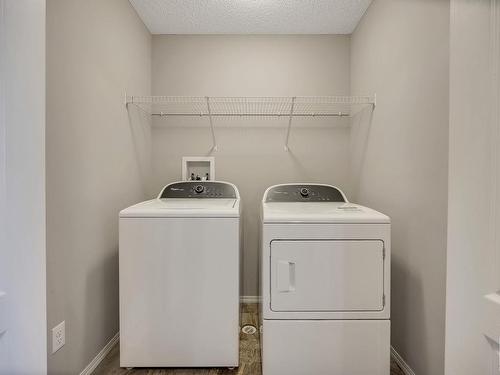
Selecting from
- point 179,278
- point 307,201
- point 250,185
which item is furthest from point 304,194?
point 179,278

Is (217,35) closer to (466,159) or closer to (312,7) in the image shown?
(312,7)

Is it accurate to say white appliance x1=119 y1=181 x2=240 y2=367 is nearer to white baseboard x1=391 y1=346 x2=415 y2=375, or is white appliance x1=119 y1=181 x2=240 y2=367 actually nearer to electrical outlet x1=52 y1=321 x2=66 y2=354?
electrical outlet x1=52 y1=321 x2=66 y2=354

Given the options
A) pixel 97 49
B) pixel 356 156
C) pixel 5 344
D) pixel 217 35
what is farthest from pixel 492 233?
pixel 217 35

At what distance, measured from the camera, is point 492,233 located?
51 cm

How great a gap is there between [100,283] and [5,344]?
118 centimetres

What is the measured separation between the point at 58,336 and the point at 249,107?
2.12m

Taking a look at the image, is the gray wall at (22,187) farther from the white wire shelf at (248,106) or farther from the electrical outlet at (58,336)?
the white wire shelf at (248,106)

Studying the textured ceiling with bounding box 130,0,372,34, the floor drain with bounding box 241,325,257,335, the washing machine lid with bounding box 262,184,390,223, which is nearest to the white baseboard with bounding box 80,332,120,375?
the floor drain with bounding box 241,325,257,335

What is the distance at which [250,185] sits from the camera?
243 cm

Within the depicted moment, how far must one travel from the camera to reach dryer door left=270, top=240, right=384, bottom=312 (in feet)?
4.51

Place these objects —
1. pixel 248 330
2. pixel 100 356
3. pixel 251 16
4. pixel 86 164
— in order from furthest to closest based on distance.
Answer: pixel 251 16 → pixel 248 330 → pixel 100 356 → pixel 86 164

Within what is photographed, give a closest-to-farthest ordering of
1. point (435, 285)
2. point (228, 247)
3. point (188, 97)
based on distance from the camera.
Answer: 1. point (435, 285)
2. point (228, 247)
3. point (188, 97)

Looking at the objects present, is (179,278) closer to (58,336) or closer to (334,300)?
(58,336)

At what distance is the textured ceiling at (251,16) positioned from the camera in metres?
1.98
